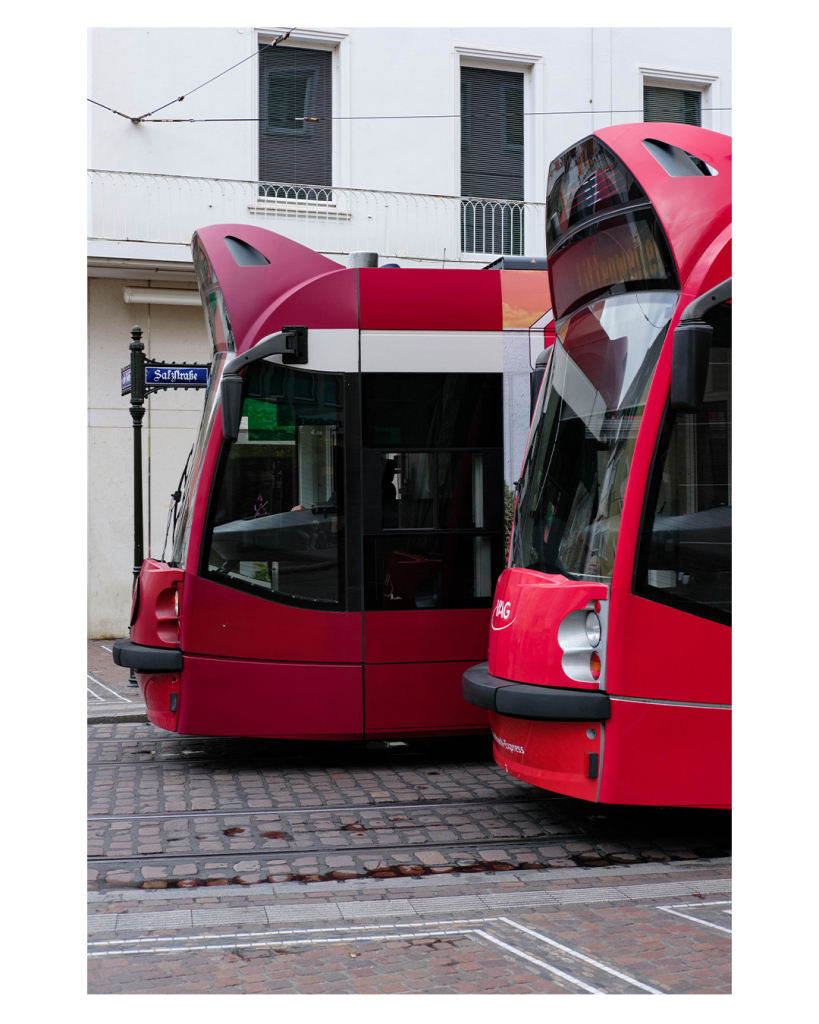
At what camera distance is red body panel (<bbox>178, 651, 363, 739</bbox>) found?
24.0 feet

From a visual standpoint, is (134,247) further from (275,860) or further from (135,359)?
(275,860)

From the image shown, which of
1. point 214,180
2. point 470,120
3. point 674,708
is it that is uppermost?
point 470,120

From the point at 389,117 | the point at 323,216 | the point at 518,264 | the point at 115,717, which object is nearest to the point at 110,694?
the point at 115,717

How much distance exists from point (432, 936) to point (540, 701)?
57.1 inches

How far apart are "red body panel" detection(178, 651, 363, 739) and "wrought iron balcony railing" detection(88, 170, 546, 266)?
9135mm

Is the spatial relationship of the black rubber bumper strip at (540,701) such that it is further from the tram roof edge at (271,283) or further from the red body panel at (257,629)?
the tram roof edge at (271,283)

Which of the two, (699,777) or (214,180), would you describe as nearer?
(699,777)

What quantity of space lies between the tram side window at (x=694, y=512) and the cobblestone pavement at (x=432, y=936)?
4.30ft

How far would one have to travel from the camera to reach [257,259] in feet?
24.7

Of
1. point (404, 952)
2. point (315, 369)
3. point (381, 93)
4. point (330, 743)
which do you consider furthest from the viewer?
point (381, 93)

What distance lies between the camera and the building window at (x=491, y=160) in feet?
54.3

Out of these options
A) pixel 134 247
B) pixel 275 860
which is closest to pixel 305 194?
pixel 134 247

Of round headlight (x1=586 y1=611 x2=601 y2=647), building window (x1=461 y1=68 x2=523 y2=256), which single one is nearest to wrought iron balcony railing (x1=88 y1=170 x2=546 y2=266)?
building window (x1=461 y1=68 x2=523 y2=256)

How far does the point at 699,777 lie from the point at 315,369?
351 centimetres
